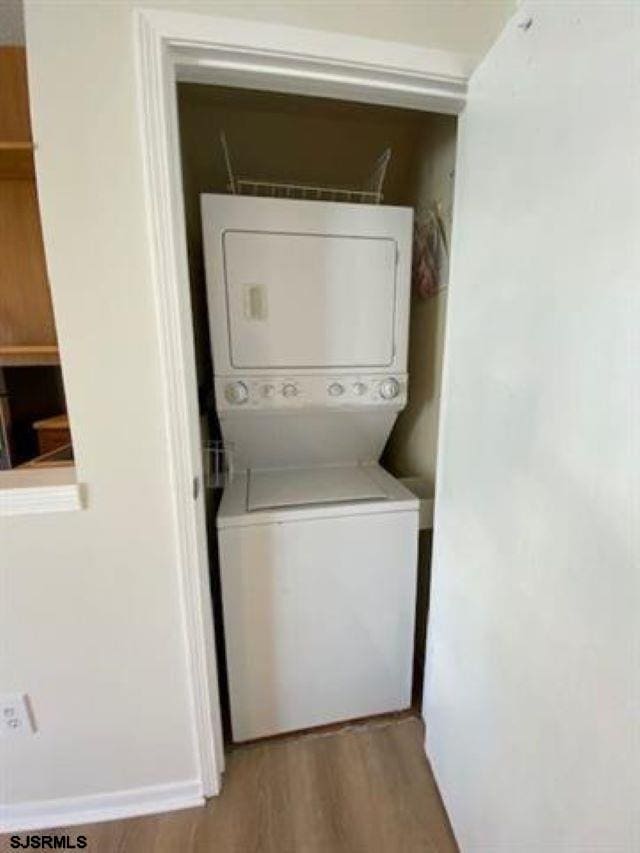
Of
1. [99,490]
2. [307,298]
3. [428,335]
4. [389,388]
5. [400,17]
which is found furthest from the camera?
[428,335]

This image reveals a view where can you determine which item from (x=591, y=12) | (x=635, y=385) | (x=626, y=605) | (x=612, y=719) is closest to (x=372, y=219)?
(x=591, y=12)

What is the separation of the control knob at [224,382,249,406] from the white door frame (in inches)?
11.4

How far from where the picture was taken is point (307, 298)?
1.42 meters

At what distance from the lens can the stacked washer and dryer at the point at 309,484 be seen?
136 cm

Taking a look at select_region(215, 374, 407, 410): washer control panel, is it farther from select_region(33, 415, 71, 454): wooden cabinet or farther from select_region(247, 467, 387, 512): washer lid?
select_region(33, 415, 71, 454): wooden cabinet

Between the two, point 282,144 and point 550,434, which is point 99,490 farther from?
point 282,144

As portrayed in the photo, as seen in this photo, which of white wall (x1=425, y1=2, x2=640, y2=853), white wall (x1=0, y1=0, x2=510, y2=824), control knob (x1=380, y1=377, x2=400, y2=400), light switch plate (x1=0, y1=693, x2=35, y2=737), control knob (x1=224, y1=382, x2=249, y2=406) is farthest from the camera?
control knob (x1=380, y1=377, x2=400, y2=400)

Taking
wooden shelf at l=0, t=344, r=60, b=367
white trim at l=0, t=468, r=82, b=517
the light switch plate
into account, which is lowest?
the light switch plate

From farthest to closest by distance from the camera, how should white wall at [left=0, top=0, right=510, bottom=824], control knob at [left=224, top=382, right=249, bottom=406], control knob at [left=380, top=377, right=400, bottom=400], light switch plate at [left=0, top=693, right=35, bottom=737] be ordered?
control knob at [left=380, top=377, right=400, bottom=400] < control knob at [left=224, top=382, right=249, bottom=406] < light switch plate at [left=0, top=693, right=35, bottom=737] < white wall at [left=0, top=0, right=510, bottom=824]

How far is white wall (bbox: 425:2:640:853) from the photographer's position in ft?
1.94

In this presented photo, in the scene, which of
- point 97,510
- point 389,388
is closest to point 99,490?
point 97,510

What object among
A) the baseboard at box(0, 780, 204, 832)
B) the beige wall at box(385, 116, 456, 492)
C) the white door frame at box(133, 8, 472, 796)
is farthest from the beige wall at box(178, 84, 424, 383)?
the baseboard at box(0, 780, 204, 832)

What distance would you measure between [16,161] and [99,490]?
0.96 meters

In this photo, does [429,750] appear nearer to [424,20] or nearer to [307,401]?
[307,401]
